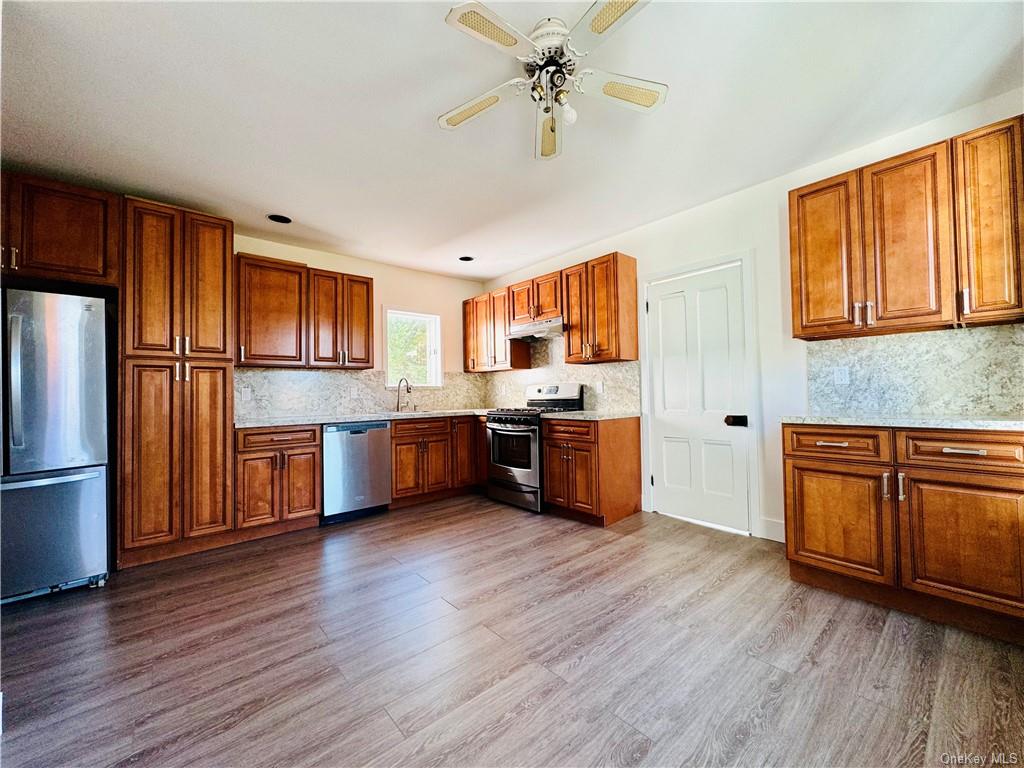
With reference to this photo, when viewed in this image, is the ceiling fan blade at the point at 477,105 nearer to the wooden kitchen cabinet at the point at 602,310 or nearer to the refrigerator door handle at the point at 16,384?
the wooden kitchen cabinet at the point at 602,310

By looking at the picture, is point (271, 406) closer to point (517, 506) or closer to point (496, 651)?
point (517, 506)

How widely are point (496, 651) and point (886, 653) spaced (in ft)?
5.44

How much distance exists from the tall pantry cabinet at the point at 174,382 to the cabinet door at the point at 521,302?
8.87 feet

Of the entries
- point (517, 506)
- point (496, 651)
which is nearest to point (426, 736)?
point (496, 651)

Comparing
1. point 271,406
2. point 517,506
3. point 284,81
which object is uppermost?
point 284,81

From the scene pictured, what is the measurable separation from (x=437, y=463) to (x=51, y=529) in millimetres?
2727

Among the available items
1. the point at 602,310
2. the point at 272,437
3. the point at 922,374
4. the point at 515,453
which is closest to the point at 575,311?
the point at 602,310

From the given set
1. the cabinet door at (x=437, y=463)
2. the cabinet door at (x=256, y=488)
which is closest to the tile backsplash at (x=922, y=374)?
the cabinet door at (x=437, y=463)

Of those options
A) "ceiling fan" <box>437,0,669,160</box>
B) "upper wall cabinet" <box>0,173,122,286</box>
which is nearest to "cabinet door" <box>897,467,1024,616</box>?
"ceiling fan" <box>437,0,669,160</box>

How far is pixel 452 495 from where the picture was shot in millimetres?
4562

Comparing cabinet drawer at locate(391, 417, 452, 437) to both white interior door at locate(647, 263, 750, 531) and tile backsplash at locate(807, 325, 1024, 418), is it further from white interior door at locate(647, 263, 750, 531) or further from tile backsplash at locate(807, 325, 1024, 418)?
tile backsplash at locate(807, 325, 1024, 418)

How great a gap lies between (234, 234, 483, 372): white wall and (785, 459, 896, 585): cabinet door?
396cm

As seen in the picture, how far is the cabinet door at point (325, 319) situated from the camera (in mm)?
3893

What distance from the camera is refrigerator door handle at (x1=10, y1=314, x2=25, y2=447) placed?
7.44ft
